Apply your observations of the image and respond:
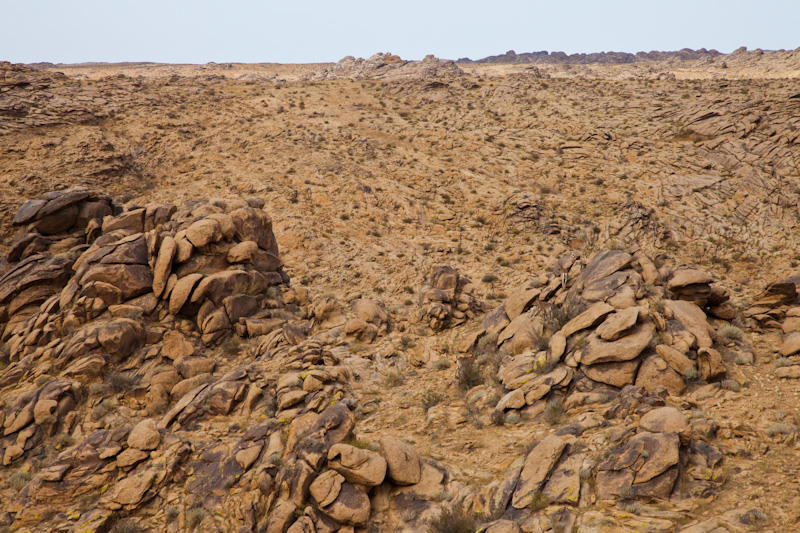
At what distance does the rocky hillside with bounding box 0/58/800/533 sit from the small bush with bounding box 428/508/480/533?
47 millimetres

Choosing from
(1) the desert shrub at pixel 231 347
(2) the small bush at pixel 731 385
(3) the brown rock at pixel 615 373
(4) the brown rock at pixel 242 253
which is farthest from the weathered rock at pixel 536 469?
(4) the brown rock at pixel 242 253

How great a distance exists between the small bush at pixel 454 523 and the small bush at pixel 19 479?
10.6m

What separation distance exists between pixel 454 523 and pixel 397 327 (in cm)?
1054

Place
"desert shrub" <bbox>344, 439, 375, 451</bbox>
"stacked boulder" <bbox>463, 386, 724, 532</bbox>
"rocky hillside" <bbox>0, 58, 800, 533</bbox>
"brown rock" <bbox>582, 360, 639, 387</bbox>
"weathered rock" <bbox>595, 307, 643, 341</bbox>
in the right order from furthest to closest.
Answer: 1. "weathered rock" <bbox>595, 307, 643, 341</bbox>
2. "brown rock" <bbox>582, 360, 639, 387</bbox>
3. "desert shrub" <bbox>344, 439, 375, 451</bbox>
4. "rocky hillside" <bbox>0, 58, 800, 533</bbox>
5. "stacked boulder" <bbox>463, 386, 724, 532</bbox>

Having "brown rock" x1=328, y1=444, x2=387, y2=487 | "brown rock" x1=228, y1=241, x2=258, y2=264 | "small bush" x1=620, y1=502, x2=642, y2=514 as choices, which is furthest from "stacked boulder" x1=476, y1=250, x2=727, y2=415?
"brown rock" x1=228, y1=241, x2=258, y2=264

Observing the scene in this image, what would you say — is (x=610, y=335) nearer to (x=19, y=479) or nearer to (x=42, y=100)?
(x=19, y=479)

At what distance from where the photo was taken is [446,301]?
19.3 m

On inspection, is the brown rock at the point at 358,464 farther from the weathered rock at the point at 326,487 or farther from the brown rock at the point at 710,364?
the brown rock at the point at 710,364

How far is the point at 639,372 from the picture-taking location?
37.3 feet

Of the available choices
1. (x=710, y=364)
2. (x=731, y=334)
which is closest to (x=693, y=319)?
(x=731, y=334)

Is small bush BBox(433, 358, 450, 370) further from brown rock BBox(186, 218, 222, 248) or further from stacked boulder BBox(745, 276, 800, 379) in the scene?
brown rock BBox(186, 218, 222, 248)

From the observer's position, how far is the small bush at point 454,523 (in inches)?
333

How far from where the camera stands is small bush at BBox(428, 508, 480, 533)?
847cm

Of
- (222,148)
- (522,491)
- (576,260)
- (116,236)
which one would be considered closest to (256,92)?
(222,148)
